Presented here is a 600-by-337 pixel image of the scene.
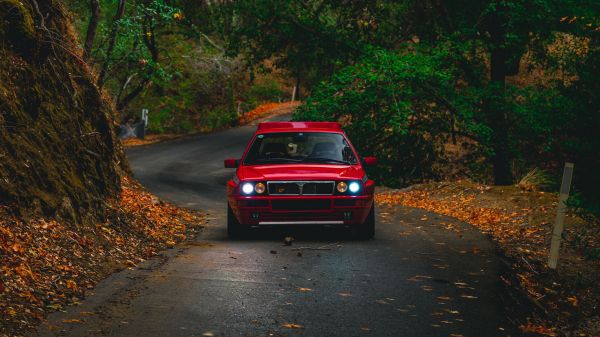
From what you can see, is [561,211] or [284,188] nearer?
[561,211]

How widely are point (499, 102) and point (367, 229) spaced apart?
1175cm

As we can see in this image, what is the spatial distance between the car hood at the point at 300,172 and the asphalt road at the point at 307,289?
93 cm

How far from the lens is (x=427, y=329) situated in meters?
6.83

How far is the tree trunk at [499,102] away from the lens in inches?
898

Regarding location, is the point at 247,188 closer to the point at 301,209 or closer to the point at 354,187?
the point at 301,209

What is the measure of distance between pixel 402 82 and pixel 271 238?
10.8 m

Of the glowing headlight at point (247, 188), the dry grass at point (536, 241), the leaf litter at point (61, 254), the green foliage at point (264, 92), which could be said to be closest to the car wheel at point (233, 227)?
the glowing headlight at point (247, 188)

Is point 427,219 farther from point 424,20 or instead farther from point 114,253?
point 424,20

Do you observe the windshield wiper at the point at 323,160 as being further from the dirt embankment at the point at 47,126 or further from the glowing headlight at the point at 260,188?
the dirt embankment at the point at 47,126

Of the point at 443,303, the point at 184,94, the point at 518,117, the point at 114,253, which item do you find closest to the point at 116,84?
the point at 184,94

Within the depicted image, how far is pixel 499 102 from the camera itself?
22.8m

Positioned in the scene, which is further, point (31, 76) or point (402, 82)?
point (402, 82)

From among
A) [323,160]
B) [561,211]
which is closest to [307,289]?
[561,211]

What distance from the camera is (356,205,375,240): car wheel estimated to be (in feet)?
39.9
